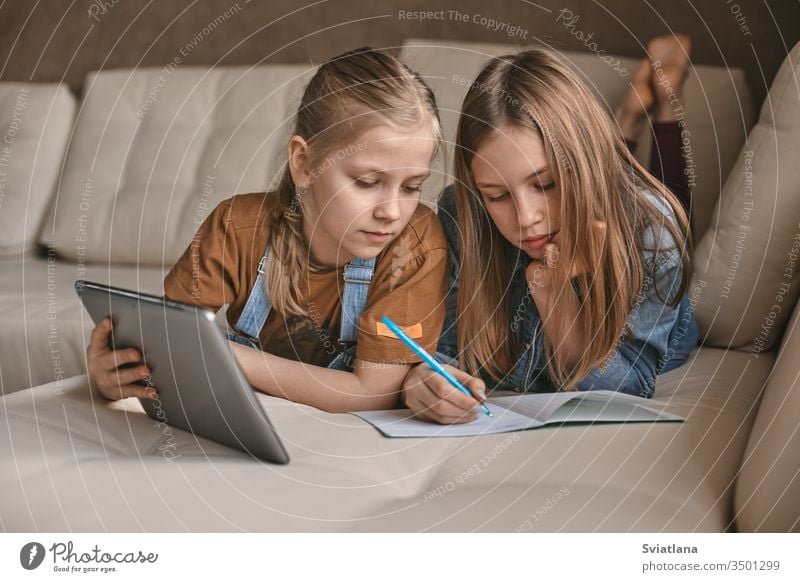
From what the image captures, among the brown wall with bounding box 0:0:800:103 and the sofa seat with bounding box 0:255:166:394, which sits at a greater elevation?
the brown wall with bounding box 0:0:800:103

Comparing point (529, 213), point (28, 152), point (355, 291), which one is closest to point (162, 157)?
point (28, 152)

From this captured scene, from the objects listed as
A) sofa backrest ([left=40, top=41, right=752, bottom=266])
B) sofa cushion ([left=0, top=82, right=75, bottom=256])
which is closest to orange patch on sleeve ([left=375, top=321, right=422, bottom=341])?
sofa backrest ([left=40, top=41, right=752, bottom=266])

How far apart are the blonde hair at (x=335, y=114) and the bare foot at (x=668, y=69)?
0.73 ft

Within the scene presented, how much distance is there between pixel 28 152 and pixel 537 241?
57 centimetres

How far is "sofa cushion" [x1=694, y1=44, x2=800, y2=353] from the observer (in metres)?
0.70

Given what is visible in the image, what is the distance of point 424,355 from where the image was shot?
25.3 inches

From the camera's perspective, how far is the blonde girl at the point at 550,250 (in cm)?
63

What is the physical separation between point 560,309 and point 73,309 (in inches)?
17.5

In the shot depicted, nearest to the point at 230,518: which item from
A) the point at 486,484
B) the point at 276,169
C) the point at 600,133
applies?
the point at 486,484

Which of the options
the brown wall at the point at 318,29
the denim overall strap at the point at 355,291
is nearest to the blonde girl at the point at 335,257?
→ the denim overall strap at the point at 355,291

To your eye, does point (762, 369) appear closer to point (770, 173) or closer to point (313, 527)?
point (770, 173)

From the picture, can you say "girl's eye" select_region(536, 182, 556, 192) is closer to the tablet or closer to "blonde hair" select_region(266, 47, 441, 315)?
"blonde hair" select_region(266, 47, 441, 315)

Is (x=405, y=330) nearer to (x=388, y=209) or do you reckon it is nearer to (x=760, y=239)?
(x=388, y=209)

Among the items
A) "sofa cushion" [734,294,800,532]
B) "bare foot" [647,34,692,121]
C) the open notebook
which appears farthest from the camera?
"bare foot" [647,34,692,121]
